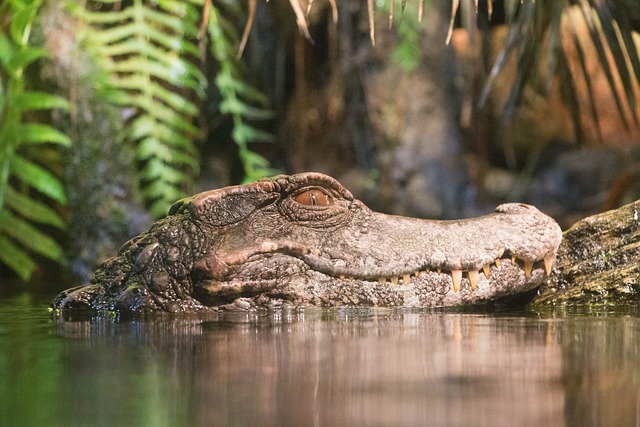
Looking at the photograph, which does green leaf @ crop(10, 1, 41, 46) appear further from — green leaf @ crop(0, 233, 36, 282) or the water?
the water

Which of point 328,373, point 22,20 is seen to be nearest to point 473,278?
point 328,373

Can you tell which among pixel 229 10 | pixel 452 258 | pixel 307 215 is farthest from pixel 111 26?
pixel 452 258

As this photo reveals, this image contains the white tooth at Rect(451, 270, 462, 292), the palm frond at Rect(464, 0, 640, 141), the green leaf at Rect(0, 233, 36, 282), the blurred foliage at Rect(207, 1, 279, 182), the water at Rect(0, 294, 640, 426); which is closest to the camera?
the water at Rect(0, 294, 640, 426)

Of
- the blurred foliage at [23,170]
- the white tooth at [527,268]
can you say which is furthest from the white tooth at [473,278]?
the blurred foliage at [23,170]

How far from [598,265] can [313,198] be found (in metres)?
1.52

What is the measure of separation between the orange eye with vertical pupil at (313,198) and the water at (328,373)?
931 millimetres

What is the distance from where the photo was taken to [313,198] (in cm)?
414

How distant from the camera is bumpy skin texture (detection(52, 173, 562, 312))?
3.86 metres

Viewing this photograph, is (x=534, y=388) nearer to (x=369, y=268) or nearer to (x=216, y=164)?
(x=369, y=268)

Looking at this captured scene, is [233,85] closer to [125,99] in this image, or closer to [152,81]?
[152,81]

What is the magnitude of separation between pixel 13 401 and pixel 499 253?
8.40 feet

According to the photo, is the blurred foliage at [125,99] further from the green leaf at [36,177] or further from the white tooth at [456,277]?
the white tooth at [456,277]

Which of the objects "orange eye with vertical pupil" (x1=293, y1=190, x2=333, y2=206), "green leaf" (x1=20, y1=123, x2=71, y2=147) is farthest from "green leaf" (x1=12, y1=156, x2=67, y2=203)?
"orange eye with vertical pupil" (x1=293, y1=190, x2=333, y2=206)

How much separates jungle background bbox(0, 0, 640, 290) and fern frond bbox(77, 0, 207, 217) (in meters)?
0.02
